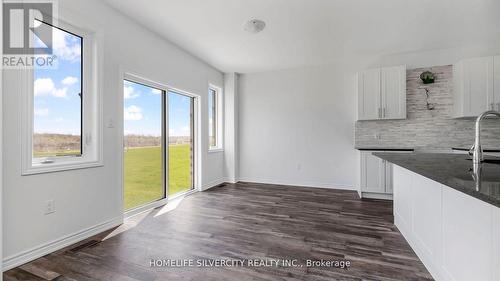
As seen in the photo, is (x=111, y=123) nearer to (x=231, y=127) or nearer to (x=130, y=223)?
(x=130, y=223)

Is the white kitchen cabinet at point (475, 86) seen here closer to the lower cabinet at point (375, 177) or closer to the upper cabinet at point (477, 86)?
the upper cabinet at point (477, 86)

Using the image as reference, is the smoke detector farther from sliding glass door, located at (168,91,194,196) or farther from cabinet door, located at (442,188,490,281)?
cabinet door, located at (442,188,490,281)

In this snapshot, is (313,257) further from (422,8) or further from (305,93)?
(305,93)

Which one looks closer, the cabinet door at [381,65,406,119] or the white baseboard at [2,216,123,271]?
the white baseboard at [2,216,123,271]

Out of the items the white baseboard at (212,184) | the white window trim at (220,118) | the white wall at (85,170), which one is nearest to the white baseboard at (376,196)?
the white baseboard at (212,184)

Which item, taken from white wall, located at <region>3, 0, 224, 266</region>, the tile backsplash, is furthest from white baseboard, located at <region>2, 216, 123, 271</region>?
the tile backsplash

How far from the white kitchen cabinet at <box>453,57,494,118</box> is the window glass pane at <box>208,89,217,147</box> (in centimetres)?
463

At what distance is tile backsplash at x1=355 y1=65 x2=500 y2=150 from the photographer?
152 inches

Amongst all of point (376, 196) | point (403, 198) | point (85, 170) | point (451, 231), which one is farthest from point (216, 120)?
point (451, 231)

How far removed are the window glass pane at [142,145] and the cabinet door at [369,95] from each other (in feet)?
11.7

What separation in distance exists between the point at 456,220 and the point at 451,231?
104 millimetres

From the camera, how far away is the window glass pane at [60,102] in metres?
2.15

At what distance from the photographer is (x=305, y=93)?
195 inches

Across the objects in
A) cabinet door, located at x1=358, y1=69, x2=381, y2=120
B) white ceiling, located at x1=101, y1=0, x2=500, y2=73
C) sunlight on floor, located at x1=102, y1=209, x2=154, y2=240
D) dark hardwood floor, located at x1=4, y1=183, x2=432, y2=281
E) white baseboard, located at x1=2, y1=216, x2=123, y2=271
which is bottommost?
dark hardwood floor, located at x1=4, y1=183, x2=432, y2=281
